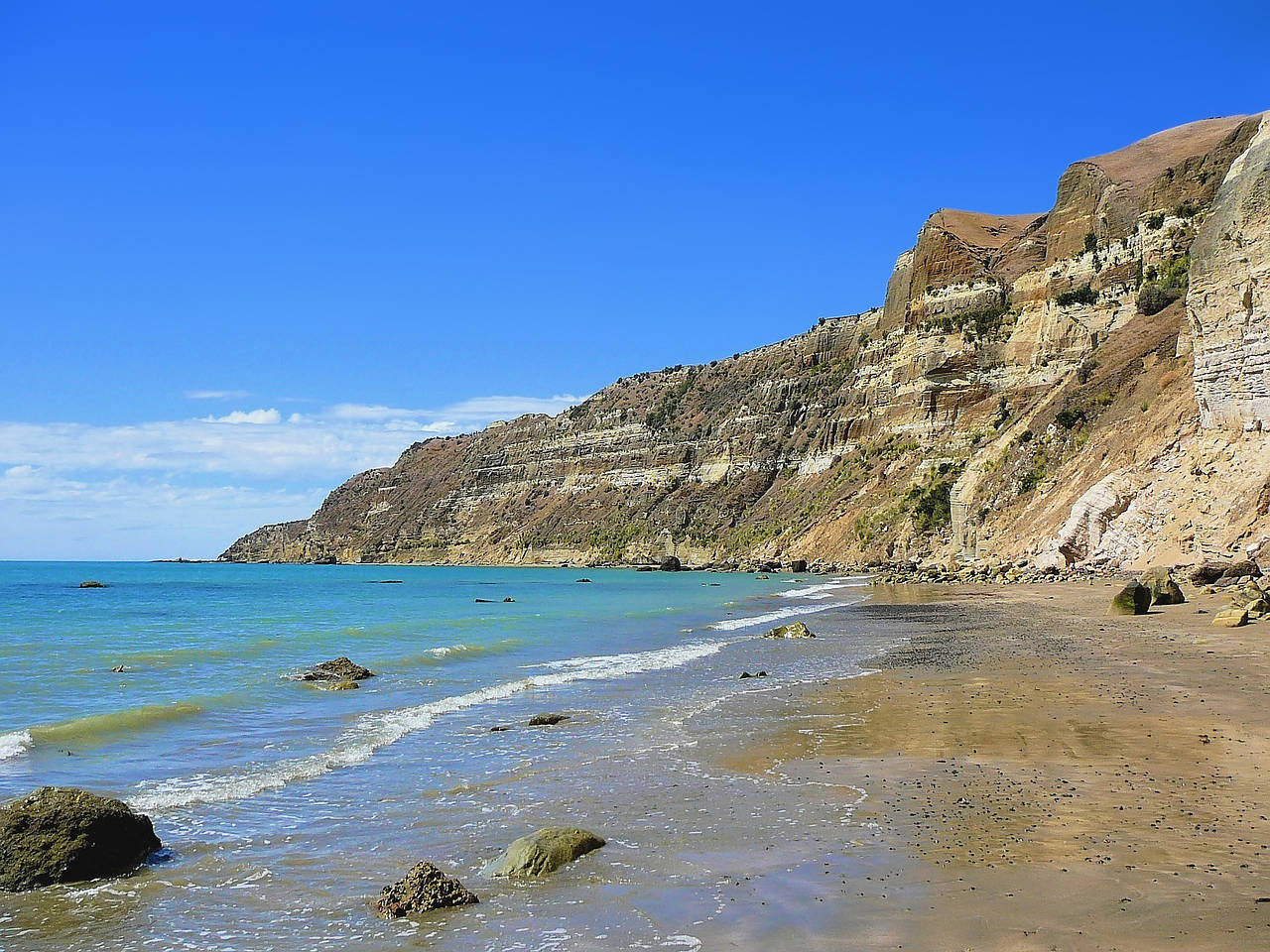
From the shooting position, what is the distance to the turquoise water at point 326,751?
21.2ft

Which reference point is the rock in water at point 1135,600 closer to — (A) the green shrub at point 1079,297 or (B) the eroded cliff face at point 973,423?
(B) the eroded cliff face at point 973,423

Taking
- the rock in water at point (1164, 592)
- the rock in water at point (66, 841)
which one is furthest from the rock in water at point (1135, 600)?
the rock in water at point (66, 841)

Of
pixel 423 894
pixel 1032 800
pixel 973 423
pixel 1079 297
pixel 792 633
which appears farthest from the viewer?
pixel 973 423

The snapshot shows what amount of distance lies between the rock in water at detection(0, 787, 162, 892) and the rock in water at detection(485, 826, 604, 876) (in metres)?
2.92

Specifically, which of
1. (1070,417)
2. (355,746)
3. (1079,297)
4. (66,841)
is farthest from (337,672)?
(1079,297)

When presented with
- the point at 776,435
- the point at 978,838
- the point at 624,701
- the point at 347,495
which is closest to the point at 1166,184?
the point at 776,435

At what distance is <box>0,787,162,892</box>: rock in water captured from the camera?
7.05 meters

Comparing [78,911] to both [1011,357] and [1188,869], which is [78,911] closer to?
[1188,869]

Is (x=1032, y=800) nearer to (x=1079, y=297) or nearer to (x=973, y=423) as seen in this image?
(x=1079, y=297)

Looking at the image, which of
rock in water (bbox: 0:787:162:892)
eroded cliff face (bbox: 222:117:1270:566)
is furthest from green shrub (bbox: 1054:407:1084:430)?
rock in water (bbox: 0:787:162:892)

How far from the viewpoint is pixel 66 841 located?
7.19m

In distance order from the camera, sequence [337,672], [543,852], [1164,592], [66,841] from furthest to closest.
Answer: [1164,592] < [337,672] < [66,841] < [543,852]

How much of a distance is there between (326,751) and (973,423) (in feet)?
226

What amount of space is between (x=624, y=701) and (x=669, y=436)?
115210 mm
